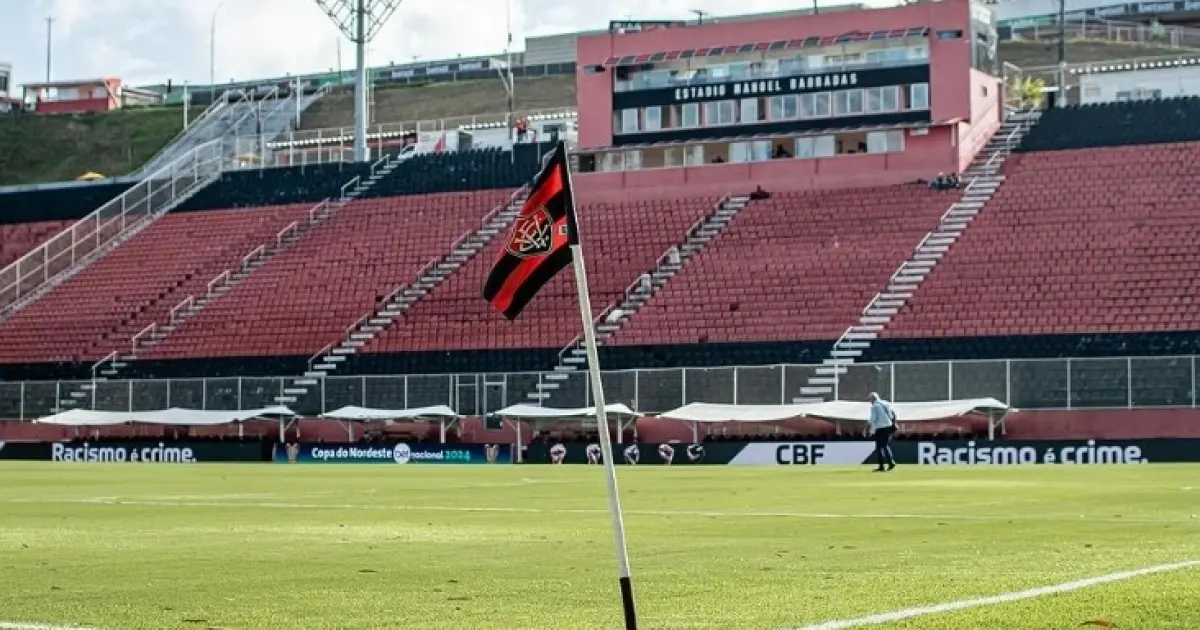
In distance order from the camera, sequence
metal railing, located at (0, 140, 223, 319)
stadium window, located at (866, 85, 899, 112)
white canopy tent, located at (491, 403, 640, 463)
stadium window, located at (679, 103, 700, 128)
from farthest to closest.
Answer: metal railing, located at (0, 140, 223, 319), stadium window, located at (679, 103, 700, 128), stadium window, located at (866, 85, 899, 112), white canopy tent, located at (491, 403, 640, 463)

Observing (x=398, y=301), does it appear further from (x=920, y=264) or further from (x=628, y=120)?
(x=920, y=264)

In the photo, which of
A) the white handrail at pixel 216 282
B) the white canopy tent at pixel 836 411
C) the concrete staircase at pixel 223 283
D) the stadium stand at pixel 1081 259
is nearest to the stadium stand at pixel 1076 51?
the stadium stand at pixel 1081 259

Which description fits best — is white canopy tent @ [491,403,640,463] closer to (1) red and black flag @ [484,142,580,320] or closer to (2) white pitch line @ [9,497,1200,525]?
(2) white pitch line @ [9,497,1200,525]

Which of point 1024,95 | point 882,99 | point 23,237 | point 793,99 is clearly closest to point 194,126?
point 23,237

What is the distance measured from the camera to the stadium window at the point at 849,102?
76000mm

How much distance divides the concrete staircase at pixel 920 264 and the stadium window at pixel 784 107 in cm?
709

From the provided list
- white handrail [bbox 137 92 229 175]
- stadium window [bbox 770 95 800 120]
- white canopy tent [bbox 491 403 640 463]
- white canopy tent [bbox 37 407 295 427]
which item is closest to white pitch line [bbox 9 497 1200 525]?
white canopy tent [bbox 491 403 640 463]

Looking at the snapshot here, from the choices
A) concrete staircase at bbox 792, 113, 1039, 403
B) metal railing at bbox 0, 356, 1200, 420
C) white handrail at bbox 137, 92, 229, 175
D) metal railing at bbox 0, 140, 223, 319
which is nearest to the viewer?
metal railing at bbox 0, 356, 1200, 420

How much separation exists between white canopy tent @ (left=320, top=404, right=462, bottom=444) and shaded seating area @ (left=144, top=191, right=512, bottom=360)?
820cm

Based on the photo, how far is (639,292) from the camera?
69875 millimetres

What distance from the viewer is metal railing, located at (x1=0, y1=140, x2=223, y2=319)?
8256 cm

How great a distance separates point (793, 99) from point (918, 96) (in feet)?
16.0

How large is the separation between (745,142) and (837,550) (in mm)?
61552

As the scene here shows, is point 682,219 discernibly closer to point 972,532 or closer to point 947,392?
point 947,392
